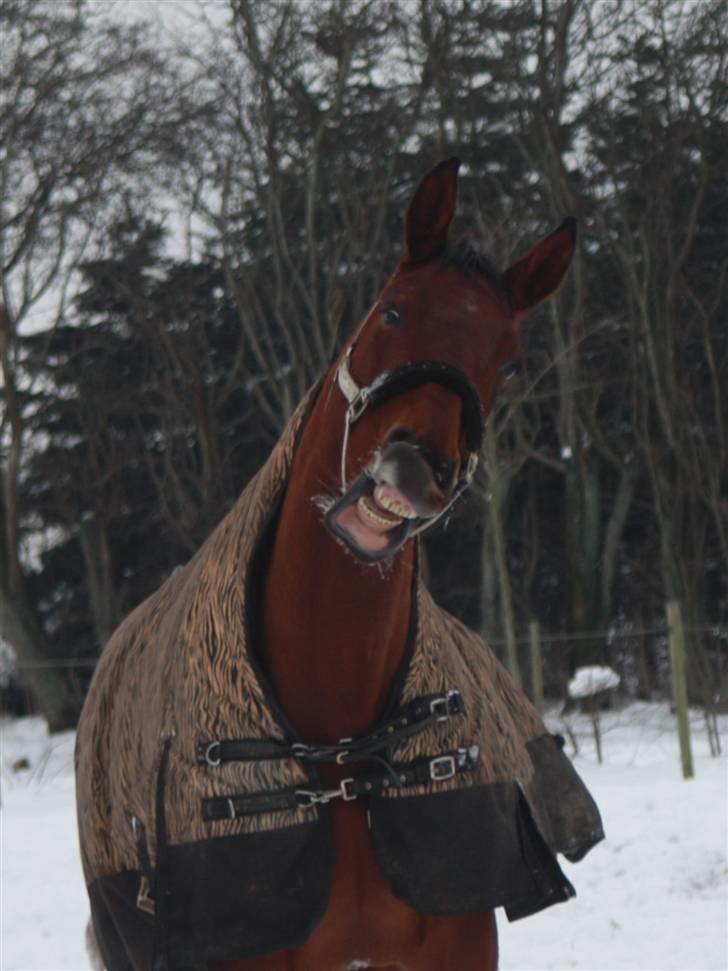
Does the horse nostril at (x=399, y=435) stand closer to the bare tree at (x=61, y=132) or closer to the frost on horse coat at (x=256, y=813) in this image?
the frost on horse coat at (x=256, y=813)

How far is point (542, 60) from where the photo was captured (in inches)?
573

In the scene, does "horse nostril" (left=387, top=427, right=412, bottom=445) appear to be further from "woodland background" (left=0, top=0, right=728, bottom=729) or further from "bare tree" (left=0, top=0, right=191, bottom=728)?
"bare tree" (left=0, top=0, right=191, bottom=728)

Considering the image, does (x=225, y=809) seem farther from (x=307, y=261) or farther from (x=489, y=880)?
(x=307, y=261)

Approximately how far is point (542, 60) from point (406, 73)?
1590mm

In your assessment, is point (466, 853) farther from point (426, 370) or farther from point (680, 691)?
point (680, 691)

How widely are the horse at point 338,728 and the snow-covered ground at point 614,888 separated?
307 centimetres

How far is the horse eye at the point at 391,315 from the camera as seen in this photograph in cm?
285

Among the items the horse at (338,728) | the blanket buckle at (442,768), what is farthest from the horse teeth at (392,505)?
the blanket buckle at (442,768)

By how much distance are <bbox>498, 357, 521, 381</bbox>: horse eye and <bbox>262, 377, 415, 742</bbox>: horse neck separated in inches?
13.7

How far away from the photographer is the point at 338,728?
10.3ft

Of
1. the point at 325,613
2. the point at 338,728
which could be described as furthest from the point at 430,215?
the point at 338,728

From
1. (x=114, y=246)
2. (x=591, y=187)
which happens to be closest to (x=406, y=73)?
(x=591, y=187)

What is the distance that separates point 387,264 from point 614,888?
10.8 m

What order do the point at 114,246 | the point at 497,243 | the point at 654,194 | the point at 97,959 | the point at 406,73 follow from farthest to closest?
the point at 114,246 → the point at 654,194 → the point at 406,73 → the point at 497,243 → the point at 97,959
